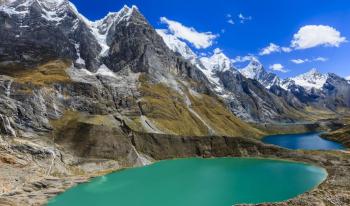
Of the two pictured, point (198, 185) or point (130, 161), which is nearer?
point (198, 185)

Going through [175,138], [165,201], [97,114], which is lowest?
[165,201]

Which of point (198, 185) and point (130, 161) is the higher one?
point (130, 161)

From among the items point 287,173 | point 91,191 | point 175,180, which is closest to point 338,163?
point 287,173

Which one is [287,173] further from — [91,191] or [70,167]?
[70,167]
